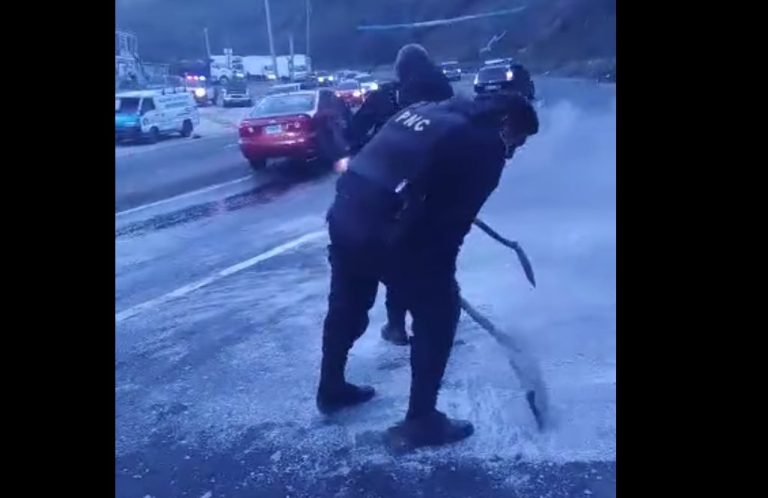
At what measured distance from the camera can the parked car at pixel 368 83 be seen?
3.79 m

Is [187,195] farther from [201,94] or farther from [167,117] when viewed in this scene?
[167,117]

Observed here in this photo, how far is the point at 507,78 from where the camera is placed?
3.58 meters

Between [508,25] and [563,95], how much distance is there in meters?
0.95

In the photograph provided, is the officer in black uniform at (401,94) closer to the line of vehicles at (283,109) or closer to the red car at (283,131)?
the line of vehicles at (283,109)

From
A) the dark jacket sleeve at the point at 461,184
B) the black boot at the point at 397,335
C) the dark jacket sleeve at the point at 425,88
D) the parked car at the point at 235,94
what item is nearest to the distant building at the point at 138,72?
the parked car at the point at 235,94

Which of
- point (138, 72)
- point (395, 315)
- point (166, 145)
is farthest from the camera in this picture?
point (166, 145)

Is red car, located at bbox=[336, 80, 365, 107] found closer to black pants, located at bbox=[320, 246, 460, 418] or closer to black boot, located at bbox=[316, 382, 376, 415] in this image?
black pants, located at bbox=[320, 246, 460, 418]

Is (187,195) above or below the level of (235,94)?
below

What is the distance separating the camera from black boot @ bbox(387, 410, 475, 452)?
2930 mm

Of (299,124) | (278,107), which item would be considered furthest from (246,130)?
(299,124)

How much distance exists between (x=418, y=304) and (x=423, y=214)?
0.33 meters

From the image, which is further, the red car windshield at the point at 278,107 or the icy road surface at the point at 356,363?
the red car windshield at the point at 278,107

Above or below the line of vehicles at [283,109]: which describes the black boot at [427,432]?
below

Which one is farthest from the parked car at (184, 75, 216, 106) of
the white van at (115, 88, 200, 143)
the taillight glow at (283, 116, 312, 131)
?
the taillight glow at (283, 116, 312, 131)
